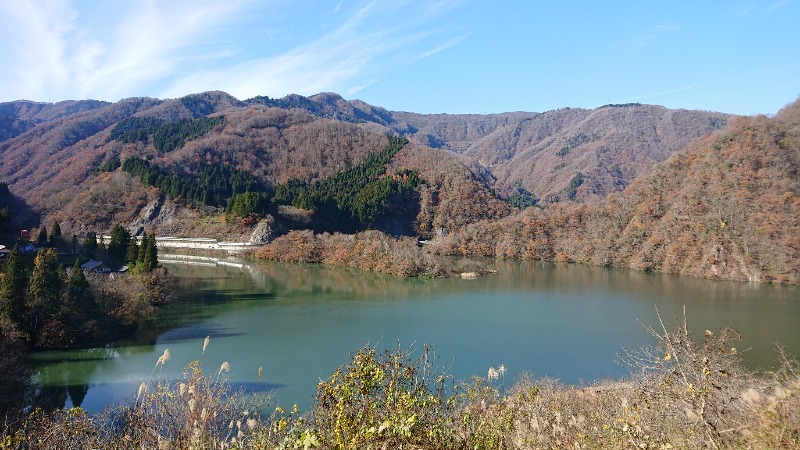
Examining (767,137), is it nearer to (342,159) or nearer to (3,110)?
(342,159)

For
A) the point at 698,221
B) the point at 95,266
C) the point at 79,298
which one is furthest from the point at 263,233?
the point at 698,221

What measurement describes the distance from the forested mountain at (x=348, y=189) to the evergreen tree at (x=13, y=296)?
118ft

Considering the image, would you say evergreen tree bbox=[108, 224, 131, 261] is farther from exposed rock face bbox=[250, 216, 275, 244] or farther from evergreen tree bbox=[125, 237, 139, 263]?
exposed rock face bbox=[250, 216, 275, 244]

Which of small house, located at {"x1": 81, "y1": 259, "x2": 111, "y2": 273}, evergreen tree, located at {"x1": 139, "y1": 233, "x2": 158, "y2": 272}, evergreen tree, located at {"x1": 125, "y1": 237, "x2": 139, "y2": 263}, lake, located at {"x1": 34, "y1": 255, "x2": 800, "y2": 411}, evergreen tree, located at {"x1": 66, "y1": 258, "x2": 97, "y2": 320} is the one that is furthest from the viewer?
evergreen tree, located at {"x1": 125, "y1": 237, "x2": 139, "y2": 263}

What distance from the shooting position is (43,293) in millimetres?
18109

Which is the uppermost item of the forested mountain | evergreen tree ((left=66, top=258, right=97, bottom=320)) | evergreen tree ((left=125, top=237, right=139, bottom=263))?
the forested mountain

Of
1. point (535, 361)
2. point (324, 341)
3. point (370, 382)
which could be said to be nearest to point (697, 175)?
point (535, 361)

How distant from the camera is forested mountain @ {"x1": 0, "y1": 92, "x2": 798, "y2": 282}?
1868 inches

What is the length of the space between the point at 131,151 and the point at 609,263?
68827 millimetres

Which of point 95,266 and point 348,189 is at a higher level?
point 348,189

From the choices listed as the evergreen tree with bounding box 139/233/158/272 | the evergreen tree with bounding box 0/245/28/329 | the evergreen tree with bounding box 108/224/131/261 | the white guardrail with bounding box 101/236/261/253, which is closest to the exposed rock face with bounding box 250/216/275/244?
the white guardrail with bounding box 101/236/261/253

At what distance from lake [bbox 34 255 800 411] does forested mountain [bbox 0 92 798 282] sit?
10583mm

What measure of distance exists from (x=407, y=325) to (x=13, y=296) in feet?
50.6

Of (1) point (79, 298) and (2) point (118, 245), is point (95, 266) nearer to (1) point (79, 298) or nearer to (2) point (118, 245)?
(2) point (118, 245)
